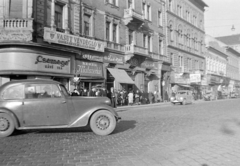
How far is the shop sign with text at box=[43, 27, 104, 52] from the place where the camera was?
692 inches

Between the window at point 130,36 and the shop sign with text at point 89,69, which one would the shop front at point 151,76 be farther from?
the shop sign with text at point 89,69

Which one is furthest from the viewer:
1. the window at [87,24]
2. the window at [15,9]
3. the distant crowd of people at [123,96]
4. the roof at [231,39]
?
the roof at [231,39]

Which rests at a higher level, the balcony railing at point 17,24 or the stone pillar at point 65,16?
the stone pillar at point 65,16

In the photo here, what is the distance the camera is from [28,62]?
16.7 m

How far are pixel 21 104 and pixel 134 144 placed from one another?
3.50 metres

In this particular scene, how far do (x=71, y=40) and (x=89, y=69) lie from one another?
359 centimetres

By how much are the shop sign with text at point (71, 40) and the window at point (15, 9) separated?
2.06 m

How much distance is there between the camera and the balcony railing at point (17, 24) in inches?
648

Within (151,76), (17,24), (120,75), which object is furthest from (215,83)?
(17,24)

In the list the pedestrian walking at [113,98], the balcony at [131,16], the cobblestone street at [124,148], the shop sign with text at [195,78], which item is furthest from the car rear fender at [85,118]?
the shop sign with text at [195,78]

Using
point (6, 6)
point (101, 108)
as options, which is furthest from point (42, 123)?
point (6, 6)

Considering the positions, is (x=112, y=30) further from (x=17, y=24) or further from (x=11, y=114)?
(x=11, y=114)

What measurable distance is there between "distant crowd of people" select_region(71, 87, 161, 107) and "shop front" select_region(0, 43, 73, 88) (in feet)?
9.21

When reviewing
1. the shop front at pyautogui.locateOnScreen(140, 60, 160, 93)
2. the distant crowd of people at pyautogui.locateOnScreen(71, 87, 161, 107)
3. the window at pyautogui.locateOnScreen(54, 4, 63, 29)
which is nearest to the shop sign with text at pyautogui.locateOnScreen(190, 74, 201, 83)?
the shop front at pyautogui.locateOnScreen(140, 60, 160, 93)
